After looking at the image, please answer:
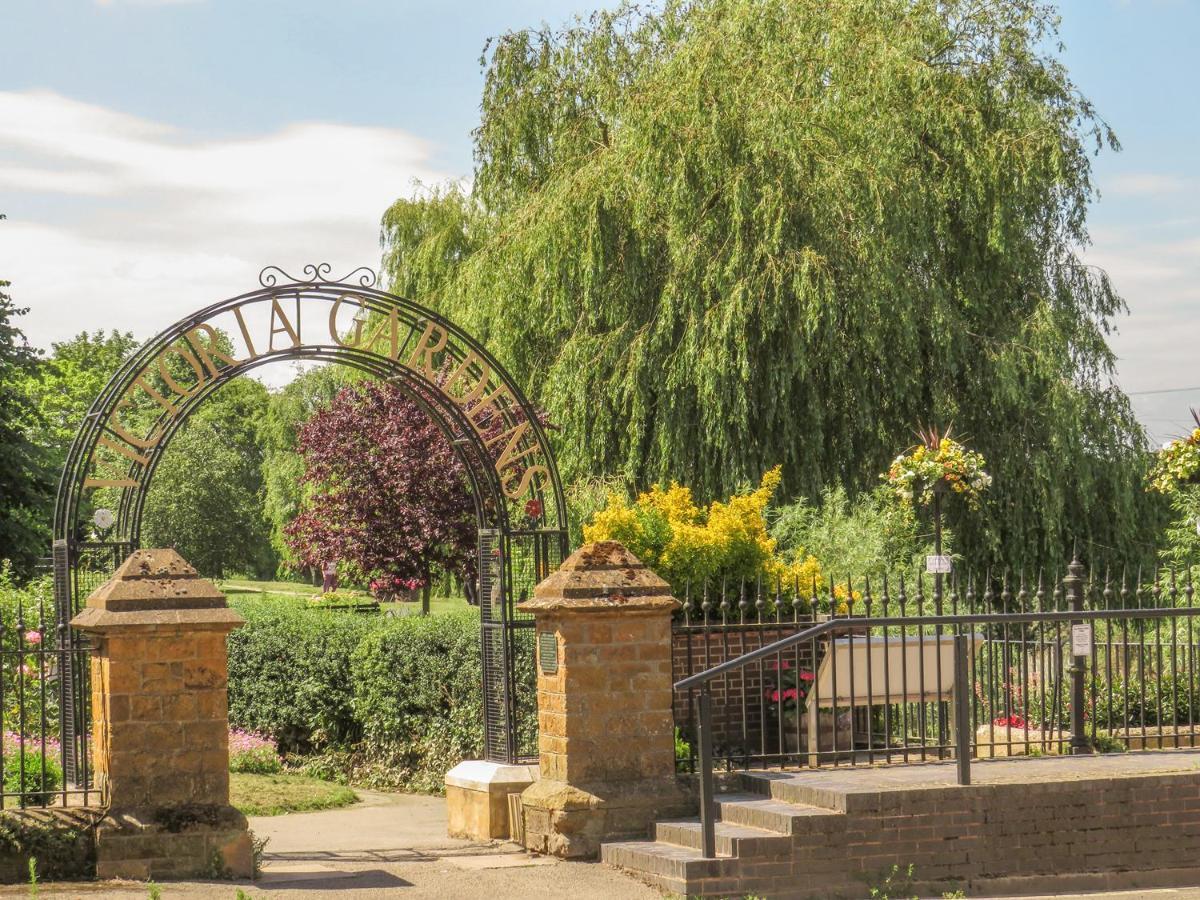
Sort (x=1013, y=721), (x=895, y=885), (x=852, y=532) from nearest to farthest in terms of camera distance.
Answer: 1. (x=895, y=885)
2. (x=1013, y=721)
3. (x=852, y=532)

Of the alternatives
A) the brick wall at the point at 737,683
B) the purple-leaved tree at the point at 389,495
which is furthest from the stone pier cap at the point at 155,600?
the purple-leaved tree at the point at 389,495

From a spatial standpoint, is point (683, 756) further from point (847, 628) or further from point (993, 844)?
point (993, 844)

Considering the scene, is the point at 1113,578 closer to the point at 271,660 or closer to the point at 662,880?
the point at 271,660

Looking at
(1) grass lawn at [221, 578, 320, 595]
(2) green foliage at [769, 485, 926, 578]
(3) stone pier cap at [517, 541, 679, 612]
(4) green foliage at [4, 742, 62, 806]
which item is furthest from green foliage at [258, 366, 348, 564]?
(3) stone pier cap at [517, 541, 679, 612]

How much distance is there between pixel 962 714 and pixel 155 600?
4.73m

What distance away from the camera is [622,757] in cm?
939

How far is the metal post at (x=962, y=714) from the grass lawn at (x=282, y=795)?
20.0 ft

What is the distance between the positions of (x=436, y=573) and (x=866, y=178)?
8.51 metres

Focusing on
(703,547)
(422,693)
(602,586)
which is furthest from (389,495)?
(602,586)

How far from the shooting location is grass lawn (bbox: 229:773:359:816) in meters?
12.6

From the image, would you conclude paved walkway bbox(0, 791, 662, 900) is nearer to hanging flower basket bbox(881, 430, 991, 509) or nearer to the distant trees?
hanging flower basket bbox(881, 430, 991, 509)

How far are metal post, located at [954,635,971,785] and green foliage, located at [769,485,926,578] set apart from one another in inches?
219

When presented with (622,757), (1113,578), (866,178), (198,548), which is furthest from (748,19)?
(198,548)

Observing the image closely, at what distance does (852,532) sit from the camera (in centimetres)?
1600
